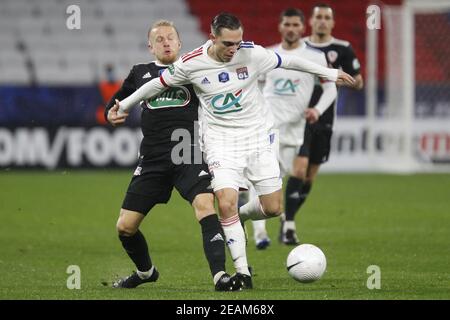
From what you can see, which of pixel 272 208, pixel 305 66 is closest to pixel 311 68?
pixel 305 66

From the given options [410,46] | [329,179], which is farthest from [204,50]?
[410,46]

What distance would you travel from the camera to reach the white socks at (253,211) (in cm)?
756

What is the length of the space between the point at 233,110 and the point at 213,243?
0.99m

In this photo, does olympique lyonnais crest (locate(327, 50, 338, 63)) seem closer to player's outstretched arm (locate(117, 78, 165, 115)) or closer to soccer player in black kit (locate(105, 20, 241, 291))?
soccer player in black kit (locate(105, 20, 241, 291))

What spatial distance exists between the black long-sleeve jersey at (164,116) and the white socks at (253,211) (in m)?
0.85

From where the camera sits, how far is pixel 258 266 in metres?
8.32

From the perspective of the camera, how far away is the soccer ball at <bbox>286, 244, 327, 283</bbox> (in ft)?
22.6

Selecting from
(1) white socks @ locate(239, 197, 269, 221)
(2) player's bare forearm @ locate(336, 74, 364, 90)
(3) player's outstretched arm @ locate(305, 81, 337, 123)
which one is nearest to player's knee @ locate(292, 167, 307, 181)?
(3) player's outstretched arm @ locate(305, 81, 337, 123)

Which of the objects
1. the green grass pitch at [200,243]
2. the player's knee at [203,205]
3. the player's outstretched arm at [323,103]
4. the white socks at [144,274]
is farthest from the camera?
the player's outstretched arm at [323,103]

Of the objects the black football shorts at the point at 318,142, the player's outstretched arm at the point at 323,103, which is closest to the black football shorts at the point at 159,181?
the player's outstretched arm at the point at 323,103

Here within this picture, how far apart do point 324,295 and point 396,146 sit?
12.4 m

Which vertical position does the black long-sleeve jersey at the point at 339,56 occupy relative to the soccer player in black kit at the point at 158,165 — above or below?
above

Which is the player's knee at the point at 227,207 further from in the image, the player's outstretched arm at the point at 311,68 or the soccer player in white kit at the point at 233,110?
the player's outstretched arm at the point at 311,68
